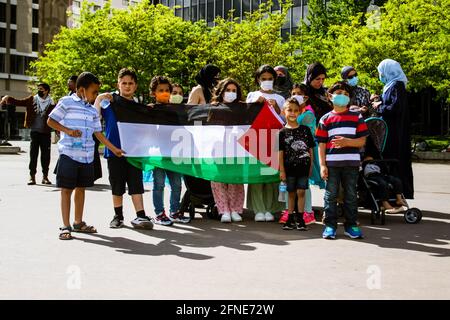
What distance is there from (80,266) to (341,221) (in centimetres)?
436

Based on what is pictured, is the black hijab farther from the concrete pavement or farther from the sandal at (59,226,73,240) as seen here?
the sandal at (59,226,73,240)

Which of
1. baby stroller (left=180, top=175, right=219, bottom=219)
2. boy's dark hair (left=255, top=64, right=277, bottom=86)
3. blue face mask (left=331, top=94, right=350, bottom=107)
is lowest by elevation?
baby stroller (left=180, top=175, right=219, bottom=219)

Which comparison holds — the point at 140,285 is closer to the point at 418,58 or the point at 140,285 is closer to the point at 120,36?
the point at 418,58

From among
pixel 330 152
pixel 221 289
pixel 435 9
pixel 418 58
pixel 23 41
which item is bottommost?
pixel 221 289

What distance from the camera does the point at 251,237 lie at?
7344mm

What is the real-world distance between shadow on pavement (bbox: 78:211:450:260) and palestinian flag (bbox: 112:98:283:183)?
2.37 ft

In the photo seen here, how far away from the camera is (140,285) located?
4883mm

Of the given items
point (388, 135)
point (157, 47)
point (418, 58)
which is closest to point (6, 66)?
point (157, 47)

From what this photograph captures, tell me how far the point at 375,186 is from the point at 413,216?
0.65 metres

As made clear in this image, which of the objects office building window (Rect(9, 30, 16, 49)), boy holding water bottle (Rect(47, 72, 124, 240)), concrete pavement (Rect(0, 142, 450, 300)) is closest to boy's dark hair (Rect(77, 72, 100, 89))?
boy holding water bottle (Rect(47, 72, 124, 240))

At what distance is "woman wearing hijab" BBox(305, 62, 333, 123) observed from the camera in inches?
348

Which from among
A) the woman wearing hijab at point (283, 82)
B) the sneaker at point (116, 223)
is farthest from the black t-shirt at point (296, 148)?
the sneaker at point (116, 223)

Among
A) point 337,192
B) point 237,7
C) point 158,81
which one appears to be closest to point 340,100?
point 337,192

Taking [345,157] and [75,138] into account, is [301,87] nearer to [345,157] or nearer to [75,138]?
[345,157]
